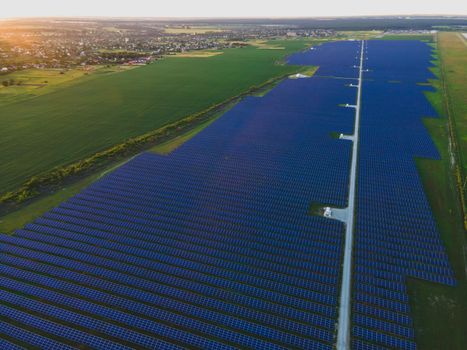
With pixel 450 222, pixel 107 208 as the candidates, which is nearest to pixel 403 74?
pixel 450 222

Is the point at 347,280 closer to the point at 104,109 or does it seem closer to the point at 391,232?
the point at 391,232

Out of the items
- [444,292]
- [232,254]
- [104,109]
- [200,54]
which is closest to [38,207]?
[232,254]

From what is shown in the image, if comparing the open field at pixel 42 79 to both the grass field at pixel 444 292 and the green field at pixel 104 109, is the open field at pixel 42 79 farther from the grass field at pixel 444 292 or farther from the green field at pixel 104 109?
the grass field at pixel 444 292

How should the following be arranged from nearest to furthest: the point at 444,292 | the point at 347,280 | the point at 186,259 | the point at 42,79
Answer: the point at 444,292
the point at 347,280
the point at 186,259
the point at 42,79

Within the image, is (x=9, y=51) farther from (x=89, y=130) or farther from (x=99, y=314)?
(x=99, y=314)

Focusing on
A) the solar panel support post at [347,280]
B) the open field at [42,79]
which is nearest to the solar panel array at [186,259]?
the solar panel support post at [347,280]

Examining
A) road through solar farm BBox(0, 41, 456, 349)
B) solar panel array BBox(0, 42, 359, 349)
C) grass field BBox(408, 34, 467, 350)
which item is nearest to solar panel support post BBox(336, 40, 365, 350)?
road through solar farm BBox(0, 41, 456, 349)

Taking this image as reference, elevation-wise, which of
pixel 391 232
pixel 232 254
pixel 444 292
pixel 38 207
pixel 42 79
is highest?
pixel 42 79

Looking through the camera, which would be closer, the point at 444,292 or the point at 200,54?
the point at 444,292
